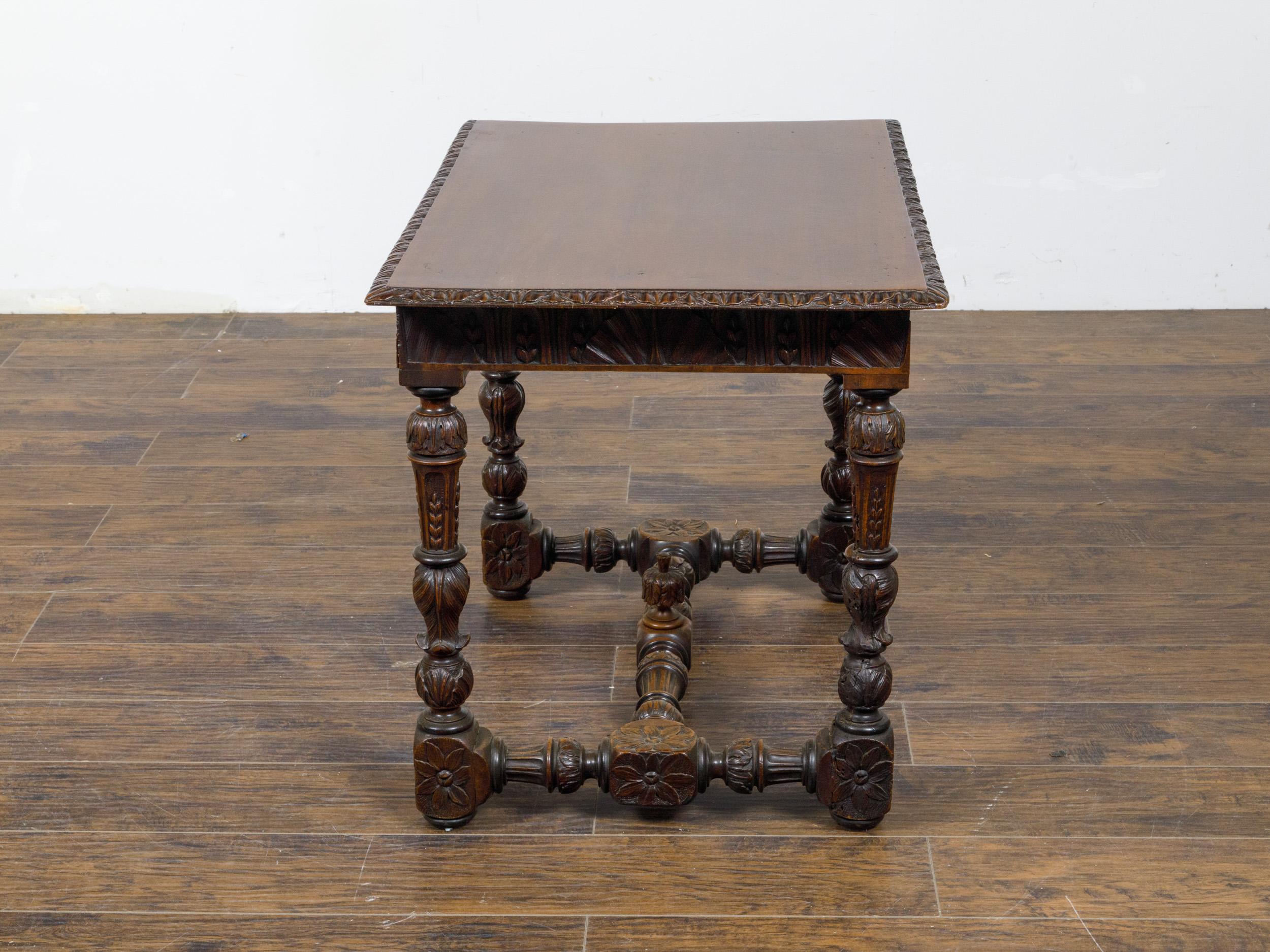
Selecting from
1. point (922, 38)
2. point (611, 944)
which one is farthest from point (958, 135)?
point (611, 944)

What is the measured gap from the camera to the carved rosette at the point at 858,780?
199 centimetres

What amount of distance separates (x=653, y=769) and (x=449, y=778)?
29cm

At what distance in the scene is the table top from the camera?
67.9 inches

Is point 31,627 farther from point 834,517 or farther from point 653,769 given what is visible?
point 834,517

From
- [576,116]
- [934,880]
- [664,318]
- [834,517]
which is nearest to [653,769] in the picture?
[934,880]

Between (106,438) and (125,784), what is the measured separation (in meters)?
1.43

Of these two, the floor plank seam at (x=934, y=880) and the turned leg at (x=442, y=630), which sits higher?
the turned leg at (x=442, y=630)

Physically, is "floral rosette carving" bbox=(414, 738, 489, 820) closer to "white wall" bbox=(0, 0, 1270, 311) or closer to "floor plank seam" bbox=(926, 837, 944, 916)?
"floor plank seam" bbox=(926, 837, 944, 916)

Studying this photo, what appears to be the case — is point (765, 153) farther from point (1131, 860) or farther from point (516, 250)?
point (1131, 860)

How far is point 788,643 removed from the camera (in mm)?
2504

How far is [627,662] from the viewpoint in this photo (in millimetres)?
2449

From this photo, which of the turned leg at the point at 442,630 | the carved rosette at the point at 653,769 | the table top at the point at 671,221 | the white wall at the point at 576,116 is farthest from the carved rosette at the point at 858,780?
the white wall at the point at 576,116

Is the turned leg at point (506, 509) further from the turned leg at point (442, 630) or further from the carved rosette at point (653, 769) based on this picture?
the carved rosette at point (653, 769)

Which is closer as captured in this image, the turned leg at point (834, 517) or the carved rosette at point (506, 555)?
the turned leg at point (834, 517)
